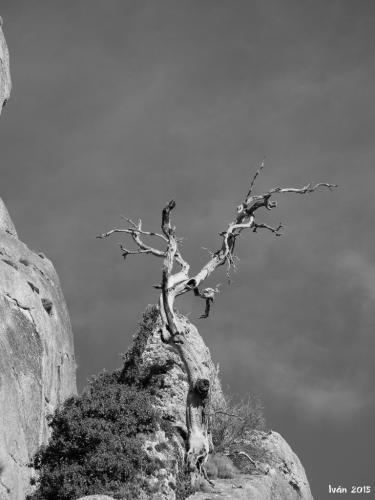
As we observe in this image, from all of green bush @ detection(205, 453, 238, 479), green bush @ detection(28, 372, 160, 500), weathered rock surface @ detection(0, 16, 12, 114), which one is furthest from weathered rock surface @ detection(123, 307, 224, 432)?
weathered rock surface @ detection(0, 16, 12, 114)

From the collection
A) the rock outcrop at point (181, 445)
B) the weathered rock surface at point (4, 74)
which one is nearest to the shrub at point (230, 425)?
the rock outcrop at point (181, 445)

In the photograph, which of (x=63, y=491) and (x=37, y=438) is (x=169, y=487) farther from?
(x=37, y=438)

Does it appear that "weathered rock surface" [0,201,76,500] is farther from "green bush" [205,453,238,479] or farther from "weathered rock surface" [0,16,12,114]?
"weathered rock surface" [0,16,12,114]

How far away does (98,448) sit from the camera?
28250 millimetres

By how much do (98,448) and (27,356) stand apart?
10214 mm

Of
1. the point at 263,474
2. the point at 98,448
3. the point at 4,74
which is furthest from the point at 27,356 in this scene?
the point at 4,74

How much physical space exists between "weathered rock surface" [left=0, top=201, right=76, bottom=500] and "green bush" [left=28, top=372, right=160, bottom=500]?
296 centimetres

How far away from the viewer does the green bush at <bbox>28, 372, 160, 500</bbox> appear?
2742cm

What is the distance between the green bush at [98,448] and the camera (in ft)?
90.0

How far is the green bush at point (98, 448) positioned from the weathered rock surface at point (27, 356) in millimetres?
2963

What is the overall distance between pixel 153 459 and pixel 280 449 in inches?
498

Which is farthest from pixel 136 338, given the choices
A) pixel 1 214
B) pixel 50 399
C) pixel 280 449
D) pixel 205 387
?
pixel 1 214

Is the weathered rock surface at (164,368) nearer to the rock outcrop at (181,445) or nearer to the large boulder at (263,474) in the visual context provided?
the rock outcrop at (181,445)

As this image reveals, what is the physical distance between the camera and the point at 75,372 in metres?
46.4
